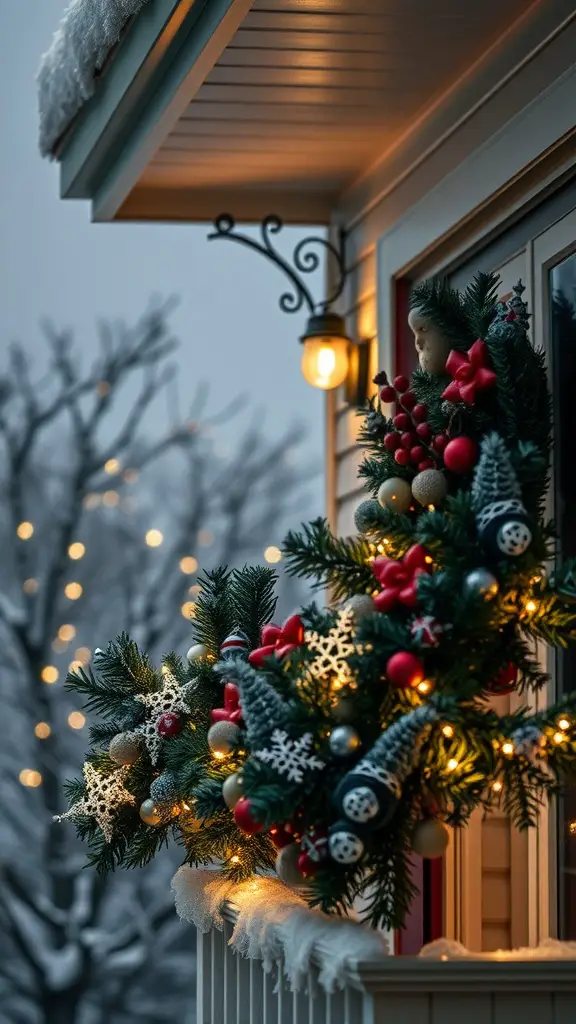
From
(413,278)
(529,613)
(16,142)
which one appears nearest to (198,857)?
(529,613)

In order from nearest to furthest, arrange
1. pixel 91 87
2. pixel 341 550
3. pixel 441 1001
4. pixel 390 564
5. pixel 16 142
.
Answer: pixel 441 1001 < pixel 390 564 < pixel 341 550 < pixel 91 87 < pixel 16 142

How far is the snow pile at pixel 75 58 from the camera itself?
117 inches

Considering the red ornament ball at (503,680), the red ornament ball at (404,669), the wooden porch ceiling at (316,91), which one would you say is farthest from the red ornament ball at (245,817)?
the wooden porch ceiling at (316,91)

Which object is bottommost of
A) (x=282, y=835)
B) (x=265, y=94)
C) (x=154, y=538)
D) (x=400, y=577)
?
(x=282, y=835)

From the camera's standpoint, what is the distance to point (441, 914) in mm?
2992

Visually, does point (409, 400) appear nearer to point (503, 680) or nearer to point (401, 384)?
point (401, 384)

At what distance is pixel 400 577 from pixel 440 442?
296 millimetres

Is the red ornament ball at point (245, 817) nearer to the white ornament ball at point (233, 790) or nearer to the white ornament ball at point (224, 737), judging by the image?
the white ornament ball at point (233, 790)

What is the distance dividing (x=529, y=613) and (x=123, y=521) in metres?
6.06

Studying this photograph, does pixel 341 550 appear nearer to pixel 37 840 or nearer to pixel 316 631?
pixel 316 631

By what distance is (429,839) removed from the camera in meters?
1.70

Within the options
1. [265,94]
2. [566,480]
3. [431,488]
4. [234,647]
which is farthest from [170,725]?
[265,94]

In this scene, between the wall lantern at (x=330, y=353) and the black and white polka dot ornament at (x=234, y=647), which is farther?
the wall lantern at (x=330, y=353)

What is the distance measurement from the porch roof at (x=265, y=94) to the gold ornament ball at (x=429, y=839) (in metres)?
1.44
